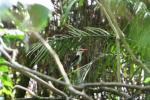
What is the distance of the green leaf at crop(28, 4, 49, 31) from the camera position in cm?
43

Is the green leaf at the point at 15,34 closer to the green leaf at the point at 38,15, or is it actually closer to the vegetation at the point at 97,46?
the green leaf at the point at 38,15

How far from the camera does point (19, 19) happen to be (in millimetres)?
468

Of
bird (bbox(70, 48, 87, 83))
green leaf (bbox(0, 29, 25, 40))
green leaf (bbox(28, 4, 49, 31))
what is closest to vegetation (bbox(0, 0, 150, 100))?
bird (bbox(70, 48, 87, 83))

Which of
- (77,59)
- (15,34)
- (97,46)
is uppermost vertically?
(15,34)

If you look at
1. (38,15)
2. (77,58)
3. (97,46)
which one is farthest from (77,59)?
(38,15)

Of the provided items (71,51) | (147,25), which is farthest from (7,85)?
(71,51)

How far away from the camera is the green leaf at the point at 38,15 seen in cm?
43

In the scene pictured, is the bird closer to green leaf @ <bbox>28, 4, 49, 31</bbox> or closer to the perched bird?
the perched bird

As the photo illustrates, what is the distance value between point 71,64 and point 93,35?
642 mm

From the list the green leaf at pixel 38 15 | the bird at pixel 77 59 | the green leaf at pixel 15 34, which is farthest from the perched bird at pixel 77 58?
the green leaf at pixel 38 15

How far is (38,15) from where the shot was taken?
1.41ft

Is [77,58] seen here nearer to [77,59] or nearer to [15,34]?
[77,59]

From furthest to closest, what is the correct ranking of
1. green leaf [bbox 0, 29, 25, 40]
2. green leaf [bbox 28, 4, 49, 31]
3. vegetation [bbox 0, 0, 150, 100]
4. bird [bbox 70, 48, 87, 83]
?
bird [bbox 70, 48, 87, 83], vegetation [bbox 0, 0, 150, 100], green leaf [bbox 0, 29, 25, 40], green leaf [bbox 28, 4, 49, 31]

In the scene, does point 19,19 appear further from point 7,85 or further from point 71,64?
point 71,64
